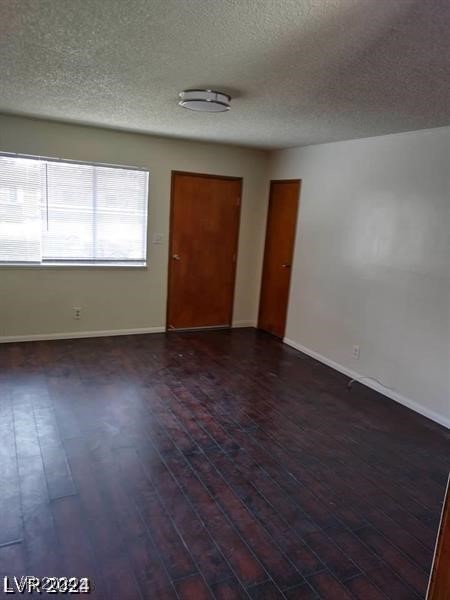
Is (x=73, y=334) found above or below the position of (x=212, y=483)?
above

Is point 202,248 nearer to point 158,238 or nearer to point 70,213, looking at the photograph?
point 158,238

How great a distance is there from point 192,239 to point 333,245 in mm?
1780

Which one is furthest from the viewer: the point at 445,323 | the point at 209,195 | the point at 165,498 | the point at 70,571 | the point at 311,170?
the point at 209,195

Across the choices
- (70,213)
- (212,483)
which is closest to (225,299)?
(70,213)

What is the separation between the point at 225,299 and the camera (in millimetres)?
5707

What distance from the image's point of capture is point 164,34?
1.87m

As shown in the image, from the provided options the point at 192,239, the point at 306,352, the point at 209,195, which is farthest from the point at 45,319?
the point at 306,352

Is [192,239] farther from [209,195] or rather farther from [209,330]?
[209,330]

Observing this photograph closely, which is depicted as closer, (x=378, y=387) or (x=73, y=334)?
(x=378, y=387)

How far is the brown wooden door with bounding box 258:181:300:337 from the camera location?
5.14m

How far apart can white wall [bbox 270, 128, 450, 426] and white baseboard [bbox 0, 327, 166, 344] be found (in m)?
1.90

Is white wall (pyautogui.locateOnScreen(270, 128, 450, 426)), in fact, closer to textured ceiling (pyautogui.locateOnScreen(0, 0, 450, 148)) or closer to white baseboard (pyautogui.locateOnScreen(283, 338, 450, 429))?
white baseboard (pyautogui.locateOnScreen(283, 338, 450, 429))

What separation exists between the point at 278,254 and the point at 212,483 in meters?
3.47

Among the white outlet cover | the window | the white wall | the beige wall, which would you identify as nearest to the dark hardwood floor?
the white wall
